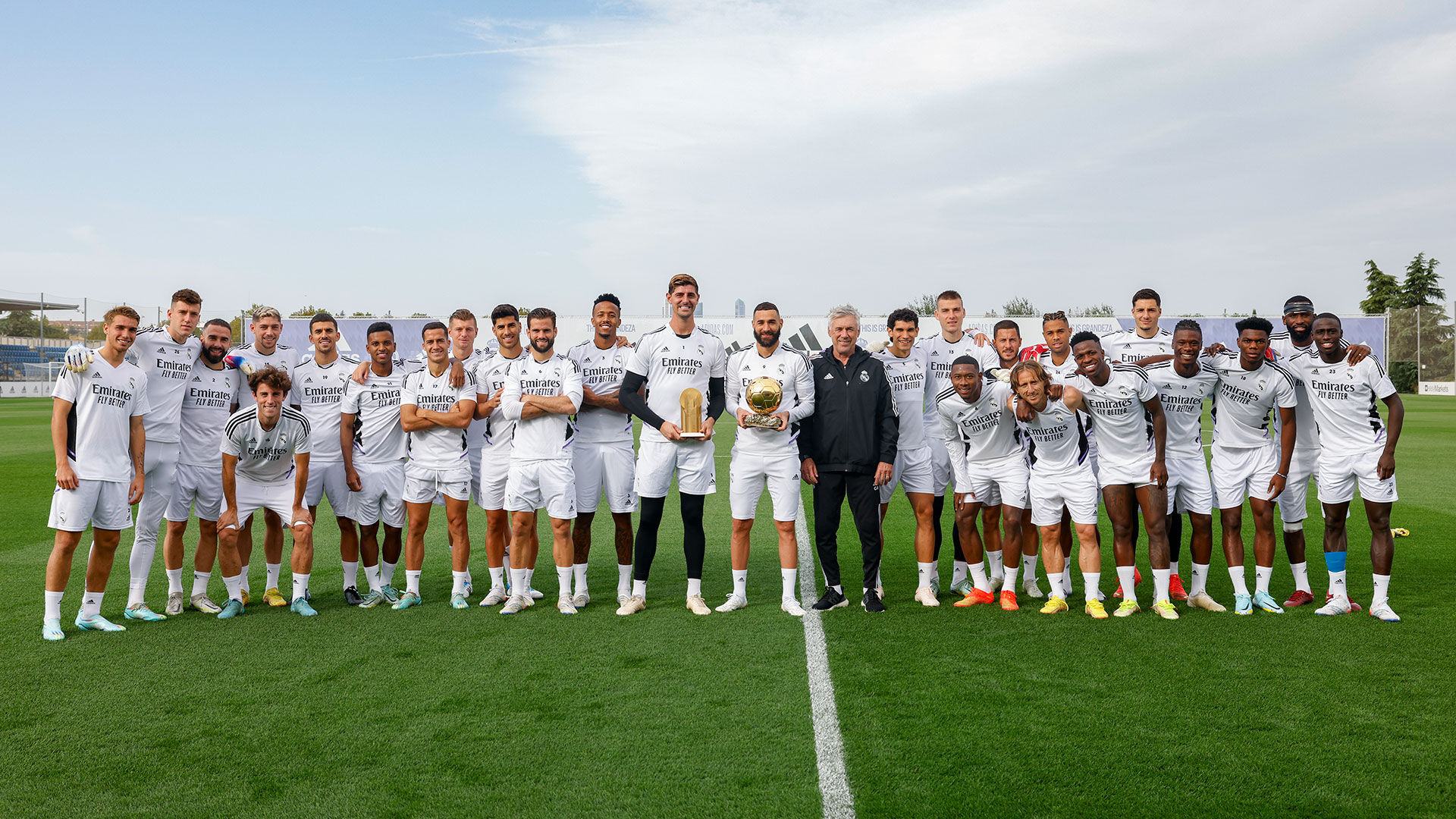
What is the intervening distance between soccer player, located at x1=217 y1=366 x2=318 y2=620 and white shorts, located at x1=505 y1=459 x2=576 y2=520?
1.38 metres

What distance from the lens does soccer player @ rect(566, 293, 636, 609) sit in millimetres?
6543

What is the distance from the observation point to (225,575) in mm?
6215

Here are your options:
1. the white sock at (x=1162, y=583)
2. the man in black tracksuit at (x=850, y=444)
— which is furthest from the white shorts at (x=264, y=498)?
the white sock at (x=1162, y=583)

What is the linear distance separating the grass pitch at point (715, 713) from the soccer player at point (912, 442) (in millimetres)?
429

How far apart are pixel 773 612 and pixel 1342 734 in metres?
3.25

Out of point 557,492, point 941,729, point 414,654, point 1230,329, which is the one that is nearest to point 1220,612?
point 941,729

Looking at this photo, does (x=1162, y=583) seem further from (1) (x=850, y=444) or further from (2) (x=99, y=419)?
(2) (x=99, y=419)

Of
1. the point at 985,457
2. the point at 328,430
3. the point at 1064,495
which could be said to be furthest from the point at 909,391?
the point at 328,430

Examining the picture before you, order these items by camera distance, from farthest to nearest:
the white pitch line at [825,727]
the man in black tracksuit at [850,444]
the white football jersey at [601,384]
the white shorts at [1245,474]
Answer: the white football jersey at [601,384], the white shorts at [1245,474], the man in black tracksuit at [850,444], the white pitch line at [825,727]

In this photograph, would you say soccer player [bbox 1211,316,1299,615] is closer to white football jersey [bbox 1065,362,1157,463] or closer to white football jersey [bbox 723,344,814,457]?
white football jersey [bbox 1065,362,1157,463]

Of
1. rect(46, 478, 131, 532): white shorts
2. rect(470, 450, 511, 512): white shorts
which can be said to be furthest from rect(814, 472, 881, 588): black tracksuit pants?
rect(46, 478, 131, 532): white shorts

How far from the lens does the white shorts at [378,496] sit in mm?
6684

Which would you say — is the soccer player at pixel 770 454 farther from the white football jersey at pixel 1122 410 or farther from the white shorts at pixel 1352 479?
the white shorts at pixel 1352 479

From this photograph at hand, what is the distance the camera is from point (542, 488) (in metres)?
6.27
